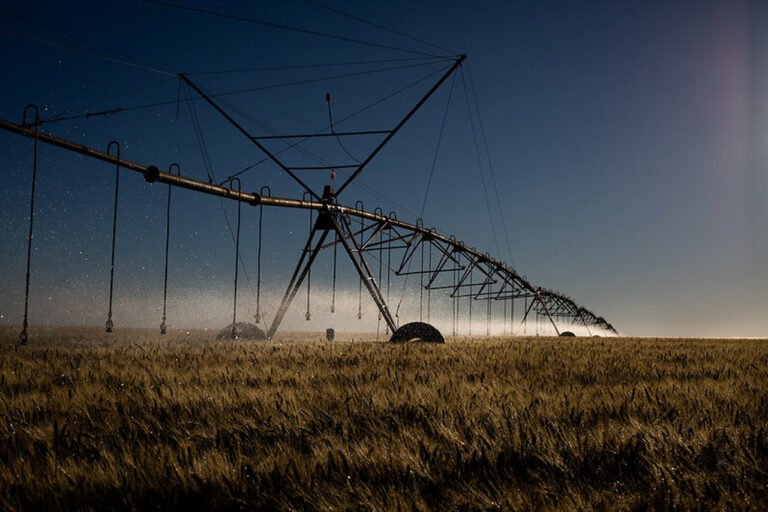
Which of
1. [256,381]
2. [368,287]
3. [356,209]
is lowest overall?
[256,381]

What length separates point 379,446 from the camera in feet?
8.46

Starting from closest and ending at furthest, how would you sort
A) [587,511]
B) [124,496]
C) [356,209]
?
[587,511] < [124,496] < [356,209]

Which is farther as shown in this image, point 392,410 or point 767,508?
point 392,410

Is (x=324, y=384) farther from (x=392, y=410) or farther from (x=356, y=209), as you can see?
(x=356, y=209)

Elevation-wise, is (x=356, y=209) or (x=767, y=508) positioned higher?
(x=356, y=209)

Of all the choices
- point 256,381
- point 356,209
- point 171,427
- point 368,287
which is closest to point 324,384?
point 256,381

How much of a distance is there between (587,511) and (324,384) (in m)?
3.52

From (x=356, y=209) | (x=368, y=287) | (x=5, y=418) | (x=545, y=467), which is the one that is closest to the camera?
(x=545, y=467)

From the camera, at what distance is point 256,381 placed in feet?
17.6

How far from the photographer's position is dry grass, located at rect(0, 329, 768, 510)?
1976 mm

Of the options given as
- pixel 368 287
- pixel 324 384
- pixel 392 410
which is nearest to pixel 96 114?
pixel 368 287

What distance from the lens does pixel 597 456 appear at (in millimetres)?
2469

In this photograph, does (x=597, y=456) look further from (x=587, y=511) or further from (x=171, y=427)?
(x=171, y=427)

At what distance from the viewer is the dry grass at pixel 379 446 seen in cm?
198
